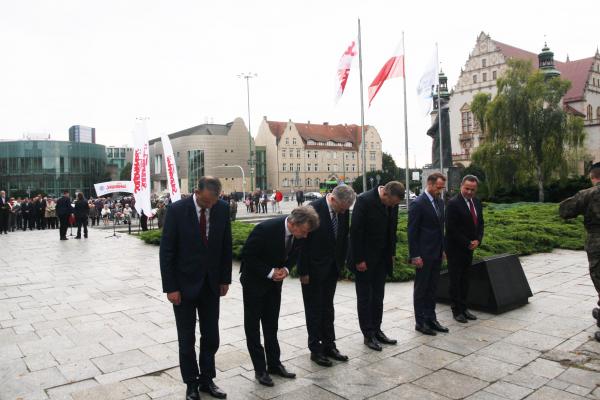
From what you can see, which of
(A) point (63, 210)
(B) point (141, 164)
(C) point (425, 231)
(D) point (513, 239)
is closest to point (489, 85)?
(D) point (513, 239)

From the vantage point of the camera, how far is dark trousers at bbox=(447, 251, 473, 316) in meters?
6.20

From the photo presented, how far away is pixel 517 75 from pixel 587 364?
32899mm

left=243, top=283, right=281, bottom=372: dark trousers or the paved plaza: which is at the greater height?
left=243, top=283, right=281, bottom=372: dark trousers

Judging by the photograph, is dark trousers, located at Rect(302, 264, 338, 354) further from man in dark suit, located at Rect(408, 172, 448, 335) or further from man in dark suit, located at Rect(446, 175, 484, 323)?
man in dark suit, located at Rect(446, 175, 484, 323)

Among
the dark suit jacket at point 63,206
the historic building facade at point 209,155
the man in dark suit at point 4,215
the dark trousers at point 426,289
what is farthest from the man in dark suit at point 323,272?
the historic building facade at point 209,155

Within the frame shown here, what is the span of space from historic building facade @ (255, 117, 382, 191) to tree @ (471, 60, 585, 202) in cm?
6485

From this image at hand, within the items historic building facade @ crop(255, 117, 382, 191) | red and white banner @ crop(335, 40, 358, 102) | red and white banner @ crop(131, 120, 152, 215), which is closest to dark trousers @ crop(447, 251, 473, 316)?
red and white banner @ crop(131, 120, 152, 215)

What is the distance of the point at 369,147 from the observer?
11119 cm

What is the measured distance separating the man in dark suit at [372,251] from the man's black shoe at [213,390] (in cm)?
186

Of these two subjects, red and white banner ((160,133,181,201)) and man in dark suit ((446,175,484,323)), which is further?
red and white banner ((160,133,181,201))

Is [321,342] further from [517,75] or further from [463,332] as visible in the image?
[517,75]

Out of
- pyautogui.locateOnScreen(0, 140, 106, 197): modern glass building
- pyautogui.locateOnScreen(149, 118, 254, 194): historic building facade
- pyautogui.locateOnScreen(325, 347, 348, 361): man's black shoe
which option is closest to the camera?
pyautogui.locateOnScreen(325, 347, 348, 361): man's black shoe

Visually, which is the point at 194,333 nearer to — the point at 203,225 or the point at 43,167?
the point at 203,225

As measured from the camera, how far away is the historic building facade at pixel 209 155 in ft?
303
